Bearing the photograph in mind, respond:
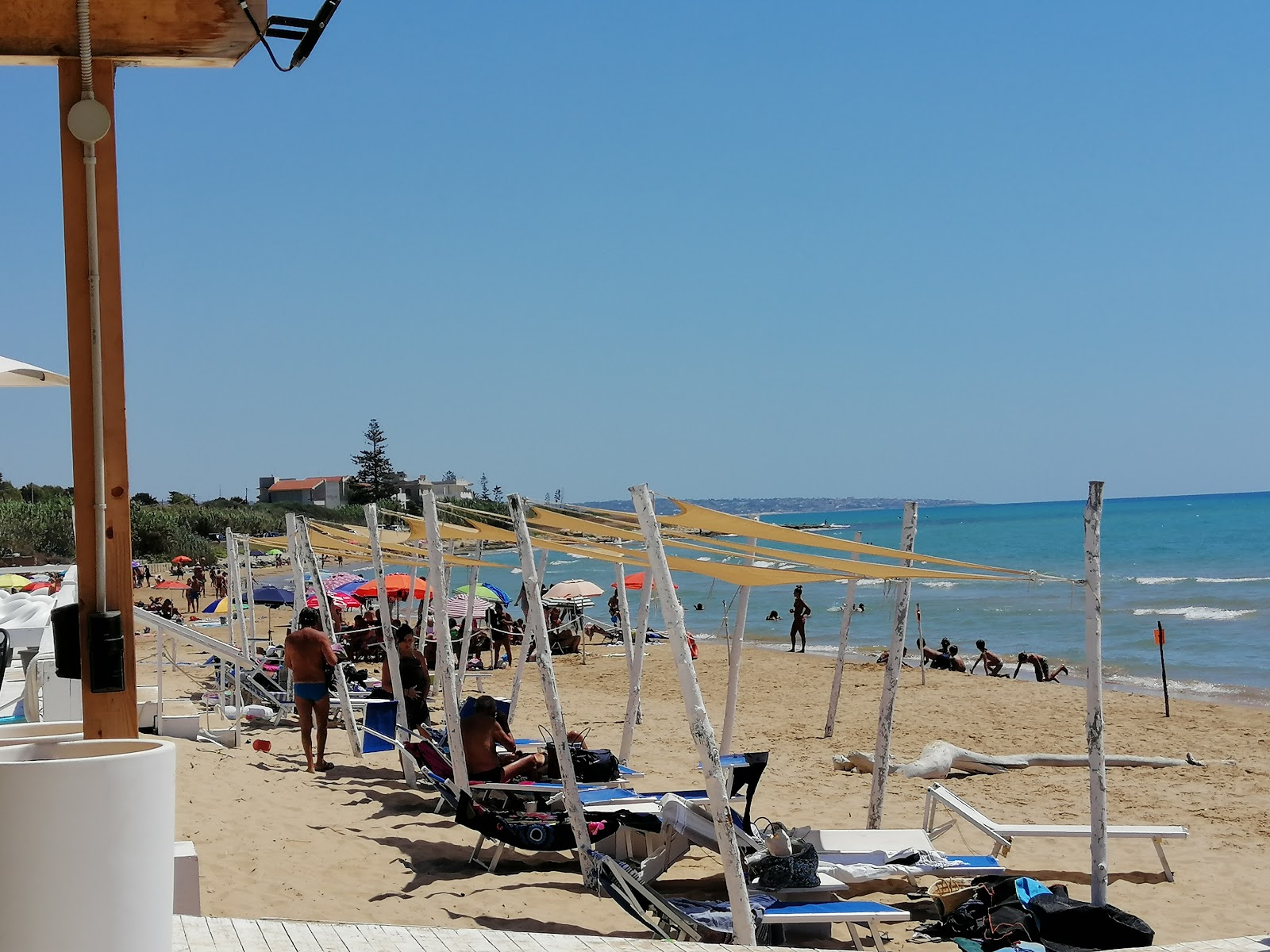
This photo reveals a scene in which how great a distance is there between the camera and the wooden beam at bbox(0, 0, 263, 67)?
10.4 ft

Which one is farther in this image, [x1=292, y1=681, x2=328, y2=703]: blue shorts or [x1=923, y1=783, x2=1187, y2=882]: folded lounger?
[x1=292, y1=681, x2=328, y2=703]: blue shorts

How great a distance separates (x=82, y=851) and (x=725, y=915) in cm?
374

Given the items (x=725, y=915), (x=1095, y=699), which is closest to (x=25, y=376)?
(x=725, y=915)

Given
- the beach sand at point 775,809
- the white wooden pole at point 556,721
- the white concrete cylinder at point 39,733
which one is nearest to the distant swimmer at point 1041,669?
the beach sand at point 775,809

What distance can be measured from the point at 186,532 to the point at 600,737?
57043 millimetres

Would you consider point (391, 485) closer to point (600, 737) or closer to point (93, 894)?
point (600, 737)

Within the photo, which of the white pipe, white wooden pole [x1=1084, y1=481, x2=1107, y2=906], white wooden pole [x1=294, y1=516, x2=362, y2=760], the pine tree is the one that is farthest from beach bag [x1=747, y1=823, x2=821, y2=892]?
the pine tree

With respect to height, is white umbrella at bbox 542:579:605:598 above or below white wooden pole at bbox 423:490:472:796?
below

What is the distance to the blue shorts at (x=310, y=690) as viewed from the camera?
34.0 ft

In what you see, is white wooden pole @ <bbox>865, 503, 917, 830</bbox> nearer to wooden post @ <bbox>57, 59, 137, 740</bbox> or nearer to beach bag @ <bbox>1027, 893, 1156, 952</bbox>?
beach bag @ <bbox>1027, 893, 1156, 952</bbox>

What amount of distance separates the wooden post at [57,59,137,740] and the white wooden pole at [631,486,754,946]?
8.66 ft

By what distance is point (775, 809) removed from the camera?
951 cm

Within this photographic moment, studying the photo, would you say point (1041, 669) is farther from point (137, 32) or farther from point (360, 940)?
point (137, 32)

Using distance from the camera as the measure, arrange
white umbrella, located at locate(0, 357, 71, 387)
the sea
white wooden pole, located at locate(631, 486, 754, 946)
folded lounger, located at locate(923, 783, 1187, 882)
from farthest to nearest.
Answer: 1. the sea
2. folded lounger, located at locate(923, 783, 1187, 882)
3. white wooden pole, located at locate(631, 486, 754, 946)
4. white umbrella, located at locate(0, 357, 71, 387)
